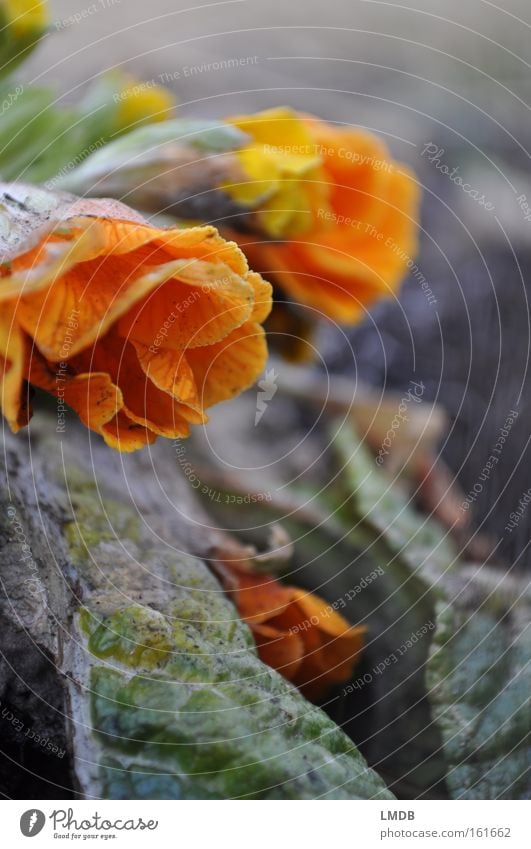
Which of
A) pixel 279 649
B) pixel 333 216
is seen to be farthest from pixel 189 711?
pixel 333 216

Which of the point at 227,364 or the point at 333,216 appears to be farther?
the point at 333,216

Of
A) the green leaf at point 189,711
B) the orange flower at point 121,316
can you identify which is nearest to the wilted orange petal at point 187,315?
the orange flower at point 121,316

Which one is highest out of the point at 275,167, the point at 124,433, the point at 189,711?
the point at 275,167

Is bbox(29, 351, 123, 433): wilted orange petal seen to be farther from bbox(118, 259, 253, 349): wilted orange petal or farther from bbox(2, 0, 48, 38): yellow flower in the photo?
bbox(2, 0, 48, 38): yellow flower

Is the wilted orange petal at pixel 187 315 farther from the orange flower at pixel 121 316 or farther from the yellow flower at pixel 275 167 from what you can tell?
the yellow flower at pixel 275 167

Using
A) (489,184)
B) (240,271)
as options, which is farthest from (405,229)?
(240,271)

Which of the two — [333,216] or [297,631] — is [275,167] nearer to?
[333,216]

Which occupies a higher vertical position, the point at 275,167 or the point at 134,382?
the point at 275,167
